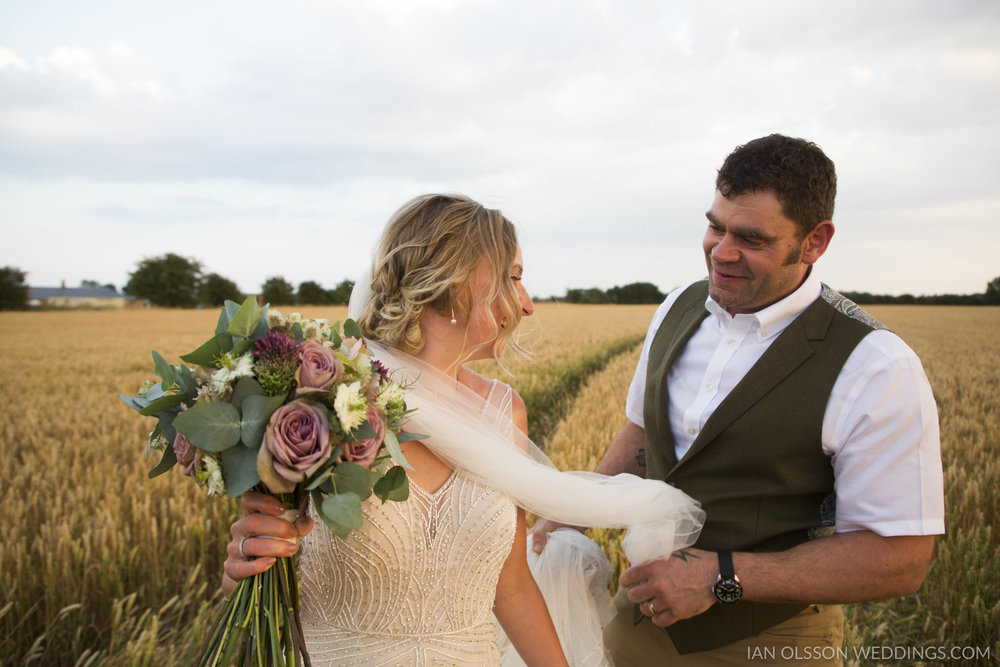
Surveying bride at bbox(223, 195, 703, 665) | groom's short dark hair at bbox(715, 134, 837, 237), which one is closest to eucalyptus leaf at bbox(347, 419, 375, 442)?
bride at bbox(223, 195, 703, 665)

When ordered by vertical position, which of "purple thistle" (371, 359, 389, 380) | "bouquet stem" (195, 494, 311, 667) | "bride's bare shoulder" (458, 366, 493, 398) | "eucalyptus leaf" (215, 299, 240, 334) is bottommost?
"bouquet stem" (195, 494, 311, 667)

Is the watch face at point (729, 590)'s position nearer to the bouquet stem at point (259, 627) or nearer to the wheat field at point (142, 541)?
the wheat field at point (142, 541)

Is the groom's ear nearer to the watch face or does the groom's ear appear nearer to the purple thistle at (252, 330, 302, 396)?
the watch face

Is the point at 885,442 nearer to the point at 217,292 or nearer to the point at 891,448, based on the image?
the point at 891,448

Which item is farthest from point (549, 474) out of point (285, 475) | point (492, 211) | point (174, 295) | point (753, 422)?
point (174, 295)

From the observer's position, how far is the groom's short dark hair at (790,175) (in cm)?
229

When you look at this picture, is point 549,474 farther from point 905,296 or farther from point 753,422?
point 905,296

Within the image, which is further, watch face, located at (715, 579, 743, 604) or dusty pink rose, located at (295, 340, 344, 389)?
watch face, located at (715, 579, 743, 604)

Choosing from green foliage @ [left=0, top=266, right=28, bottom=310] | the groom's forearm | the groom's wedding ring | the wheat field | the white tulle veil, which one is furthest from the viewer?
green foliage @ [left=0, top=266, right=28, bottom=310]

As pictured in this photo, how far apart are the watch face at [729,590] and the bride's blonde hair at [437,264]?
43.7 inches

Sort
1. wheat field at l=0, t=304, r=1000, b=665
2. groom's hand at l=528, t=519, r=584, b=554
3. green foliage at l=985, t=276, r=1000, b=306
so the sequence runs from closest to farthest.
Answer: groom's hand at l=528, t=519, r=584, b=554
wheat field at l=0, t=304, r=1000, b=665
green foliage at l=985, t=276, r=1000, b=306

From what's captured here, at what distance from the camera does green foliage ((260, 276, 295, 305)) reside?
50.3 meters

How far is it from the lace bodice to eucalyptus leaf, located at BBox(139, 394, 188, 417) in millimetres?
743

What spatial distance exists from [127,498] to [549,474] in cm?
377
